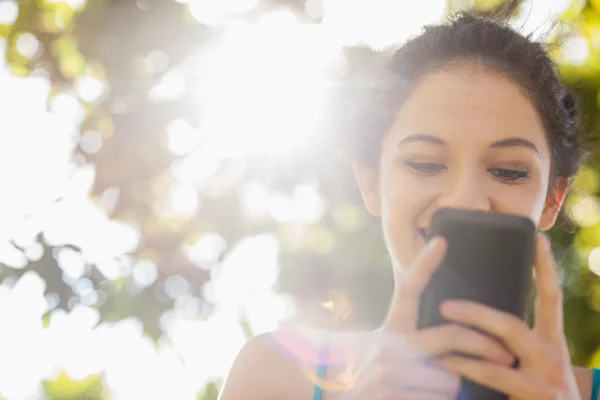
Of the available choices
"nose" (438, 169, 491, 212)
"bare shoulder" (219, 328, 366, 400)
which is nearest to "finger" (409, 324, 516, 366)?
"nose" (438, 169, 491, 212)

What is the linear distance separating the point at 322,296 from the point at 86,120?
7.66ft

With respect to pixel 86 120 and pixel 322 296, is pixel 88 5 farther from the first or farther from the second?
pixel 322 296

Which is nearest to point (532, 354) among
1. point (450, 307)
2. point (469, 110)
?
point (450, 307)

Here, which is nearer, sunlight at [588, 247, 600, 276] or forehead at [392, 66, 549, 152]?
forehead at [392, 66, 549, 152]

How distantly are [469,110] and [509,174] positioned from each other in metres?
0.21

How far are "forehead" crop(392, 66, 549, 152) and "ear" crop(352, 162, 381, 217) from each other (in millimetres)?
234

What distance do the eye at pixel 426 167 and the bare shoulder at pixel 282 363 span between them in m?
0.61

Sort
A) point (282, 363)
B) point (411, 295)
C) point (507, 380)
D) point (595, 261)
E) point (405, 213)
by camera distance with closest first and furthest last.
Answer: point (507, 380) → point (411, 295) → point (405, 213) → point (282, 363) → point (595, 261)

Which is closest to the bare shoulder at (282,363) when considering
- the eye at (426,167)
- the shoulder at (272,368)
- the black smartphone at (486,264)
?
the shoulder at (272,368)

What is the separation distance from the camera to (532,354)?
1.32 meters

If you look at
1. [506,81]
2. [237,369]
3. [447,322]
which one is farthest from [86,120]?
[447,322]

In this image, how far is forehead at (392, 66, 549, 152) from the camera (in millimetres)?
1782

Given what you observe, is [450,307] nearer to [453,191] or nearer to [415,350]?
[415,350]

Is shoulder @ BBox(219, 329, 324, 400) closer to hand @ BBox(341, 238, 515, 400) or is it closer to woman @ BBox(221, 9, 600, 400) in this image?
woman @ BBox(221, 9, 600, 400)
